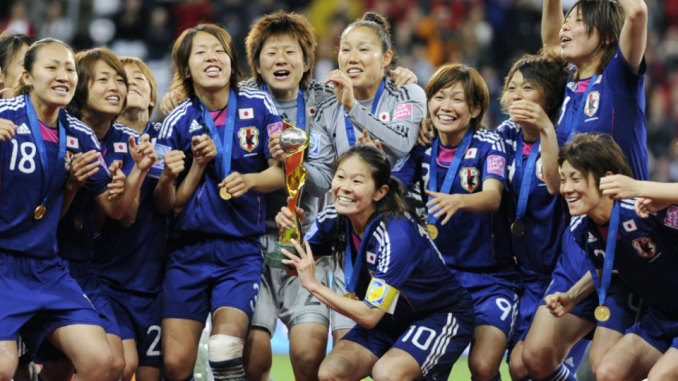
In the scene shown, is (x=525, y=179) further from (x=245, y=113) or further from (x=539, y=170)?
(x=245, y=113)

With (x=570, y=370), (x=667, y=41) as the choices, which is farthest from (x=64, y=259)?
(x=667, y=41)

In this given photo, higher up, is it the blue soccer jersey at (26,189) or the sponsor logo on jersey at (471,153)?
the sponsor logo on jersey at (471,153)

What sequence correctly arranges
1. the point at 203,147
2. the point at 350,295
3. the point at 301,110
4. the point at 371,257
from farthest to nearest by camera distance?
the point at 301,110 < the point at 203,147 < the point at 371,257 < the point at 350,295

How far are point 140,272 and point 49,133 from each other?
99cm

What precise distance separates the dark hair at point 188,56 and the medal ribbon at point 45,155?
859 mm

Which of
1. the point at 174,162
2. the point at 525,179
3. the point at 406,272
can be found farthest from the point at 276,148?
the point at 525,179

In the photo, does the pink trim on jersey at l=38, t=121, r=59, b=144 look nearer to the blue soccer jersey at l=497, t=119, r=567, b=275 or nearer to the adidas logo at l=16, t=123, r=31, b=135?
the adidas logo at l=16, t=123, r=31, b=135

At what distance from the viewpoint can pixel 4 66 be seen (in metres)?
6.17

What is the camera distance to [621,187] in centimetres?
475

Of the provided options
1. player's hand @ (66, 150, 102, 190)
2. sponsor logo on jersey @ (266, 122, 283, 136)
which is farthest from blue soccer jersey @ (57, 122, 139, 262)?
sponsor logo on jersey @ (266, 122, 283, 136)

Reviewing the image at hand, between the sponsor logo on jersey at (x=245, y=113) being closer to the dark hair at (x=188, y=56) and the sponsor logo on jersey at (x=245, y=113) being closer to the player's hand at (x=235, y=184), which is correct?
the dark hair at (x=188, y=56)

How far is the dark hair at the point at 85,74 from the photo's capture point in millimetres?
5781

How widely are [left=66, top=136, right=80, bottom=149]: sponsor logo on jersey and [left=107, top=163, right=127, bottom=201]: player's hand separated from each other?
23 cm

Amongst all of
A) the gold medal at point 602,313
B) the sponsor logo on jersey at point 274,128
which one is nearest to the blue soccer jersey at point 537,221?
the gold medal at point 602,313
